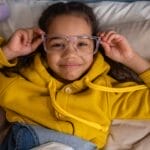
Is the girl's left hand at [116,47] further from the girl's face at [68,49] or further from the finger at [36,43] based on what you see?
the finger at [36,43]

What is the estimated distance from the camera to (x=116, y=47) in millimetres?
1438

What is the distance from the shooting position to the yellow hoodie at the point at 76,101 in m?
1.35

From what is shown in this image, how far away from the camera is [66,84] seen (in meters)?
1.41

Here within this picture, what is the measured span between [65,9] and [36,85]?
263mm

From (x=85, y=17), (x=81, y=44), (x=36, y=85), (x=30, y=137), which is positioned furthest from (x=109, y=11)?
(x=30, y=137)

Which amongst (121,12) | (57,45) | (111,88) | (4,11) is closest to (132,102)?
(111,88)

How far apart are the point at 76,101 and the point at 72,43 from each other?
6.8 inches

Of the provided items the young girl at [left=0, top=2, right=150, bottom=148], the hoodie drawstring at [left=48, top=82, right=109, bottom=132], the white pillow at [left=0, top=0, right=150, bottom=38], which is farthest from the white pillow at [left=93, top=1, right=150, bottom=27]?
the hoodie drawstring at [left=48, top=82, right=109, bottom=132]

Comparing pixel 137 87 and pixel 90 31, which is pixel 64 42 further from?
pixel 137 87

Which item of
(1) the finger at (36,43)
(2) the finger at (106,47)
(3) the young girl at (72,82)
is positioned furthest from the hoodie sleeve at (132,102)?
(1) the finger at (36,43)

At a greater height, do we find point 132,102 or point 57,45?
point 57,45

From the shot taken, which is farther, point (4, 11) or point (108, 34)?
point (4, 11)

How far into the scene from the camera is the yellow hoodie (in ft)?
4.43

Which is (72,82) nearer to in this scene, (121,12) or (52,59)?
(52,59)
